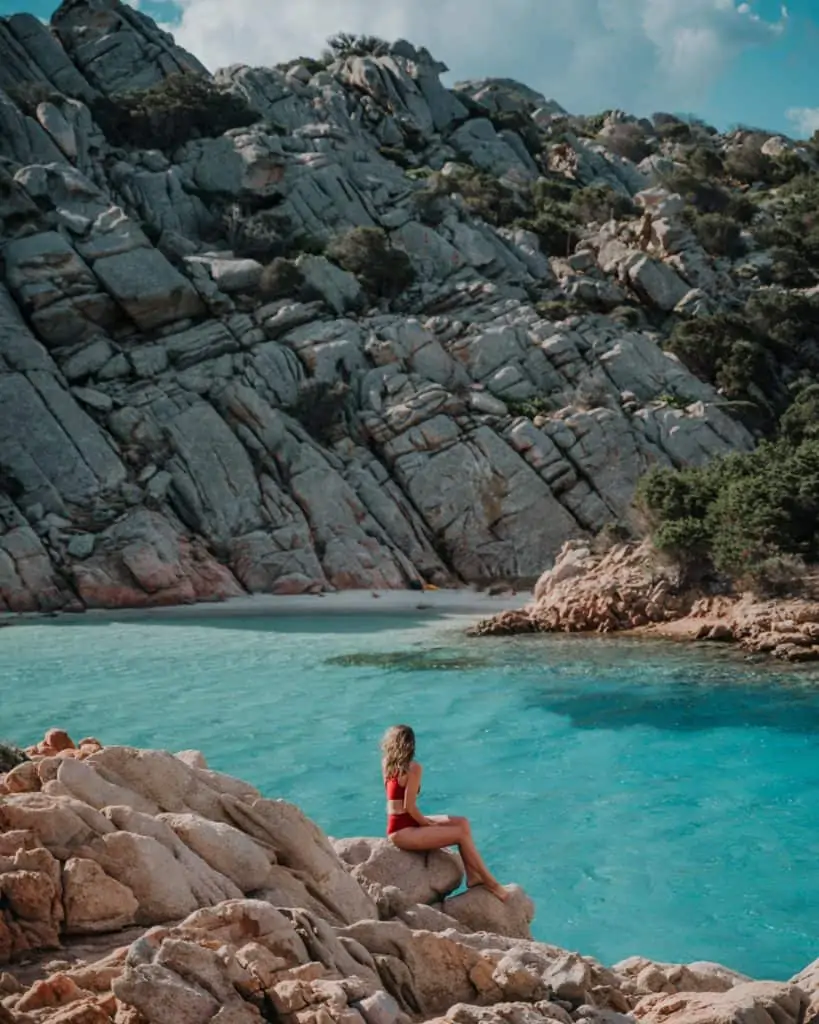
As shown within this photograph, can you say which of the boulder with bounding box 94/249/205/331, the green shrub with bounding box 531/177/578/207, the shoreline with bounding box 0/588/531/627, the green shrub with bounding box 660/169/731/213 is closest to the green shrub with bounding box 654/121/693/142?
the green shrub with bounding box 660/169/731/213

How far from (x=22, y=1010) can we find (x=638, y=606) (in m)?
23.0

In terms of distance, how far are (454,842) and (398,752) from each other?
0.77 m

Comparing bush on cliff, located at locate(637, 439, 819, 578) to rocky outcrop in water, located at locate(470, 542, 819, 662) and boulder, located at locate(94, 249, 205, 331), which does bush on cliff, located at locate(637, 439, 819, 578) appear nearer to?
rocky outcrop in water, located at locate(470, 542, 819, 662)

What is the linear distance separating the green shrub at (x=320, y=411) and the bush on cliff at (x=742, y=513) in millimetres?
15099

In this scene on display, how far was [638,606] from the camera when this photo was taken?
26.5 metres

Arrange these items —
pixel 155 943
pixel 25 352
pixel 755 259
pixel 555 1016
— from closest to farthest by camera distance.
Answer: pixel 155 943 < pixel 555 1016 < pixel 25 352 < pixel 755 259

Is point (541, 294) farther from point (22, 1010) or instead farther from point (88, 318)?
point (22, 1010)

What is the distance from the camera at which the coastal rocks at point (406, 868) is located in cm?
771

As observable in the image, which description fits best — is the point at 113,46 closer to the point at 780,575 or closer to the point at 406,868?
the point at 780,575

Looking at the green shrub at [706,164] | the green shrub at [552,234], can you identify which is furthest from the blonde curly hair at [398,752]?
the green shrub at [706,164]

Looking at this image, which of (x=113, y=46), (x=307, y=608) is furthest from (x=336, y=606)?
(x=113, y=46)

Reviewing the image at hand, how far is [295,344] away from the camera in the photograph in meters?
42.2

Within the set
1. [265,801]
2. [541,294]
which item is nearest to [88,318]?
[541,294]

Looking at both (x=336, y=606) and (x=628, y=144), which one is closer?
(x=336, y=606)
